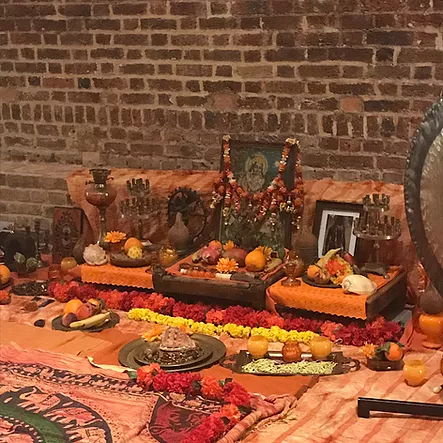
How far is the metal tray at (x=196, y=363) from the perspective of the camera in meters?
2.92

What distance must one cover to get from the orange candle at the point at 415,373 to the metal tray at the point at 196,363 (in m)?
0.68

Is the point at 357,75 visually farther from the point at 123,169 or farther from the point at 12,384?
the point at 12,384

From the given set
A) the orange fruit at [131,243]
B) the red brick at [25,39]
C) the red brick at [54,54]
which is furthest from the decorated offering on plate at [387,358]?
the red brick at [25,39]

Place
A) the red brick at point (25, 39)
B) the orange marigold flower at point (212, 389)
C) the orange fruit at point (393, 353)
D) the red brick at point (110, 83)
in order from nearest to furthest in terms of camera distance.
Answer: the orange marigold flower at point (212, 389) < the orange fruit at point (393, 353) < the red brick at point (110, 83) < the red brick at point (25, 39)

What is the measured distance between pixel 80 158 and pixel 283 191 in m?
1.34

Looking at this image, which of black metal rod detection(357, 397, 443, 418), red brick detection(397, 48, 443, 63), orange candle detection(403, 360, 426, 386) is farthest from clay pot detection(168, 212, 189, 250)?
black metal rod detection(357, 397, 443, 418)

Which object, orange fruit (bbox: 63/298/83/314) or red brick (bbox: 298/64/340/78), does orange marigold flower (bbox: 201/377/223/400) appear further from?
red brick (bbox: 298/64/340/78)

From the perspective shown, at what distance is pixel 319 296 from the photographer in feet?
10.7

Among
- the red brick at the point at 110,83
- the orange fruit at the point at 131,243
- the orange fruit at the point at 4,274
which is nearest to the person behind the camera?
the orange fruit at the point at 131,243

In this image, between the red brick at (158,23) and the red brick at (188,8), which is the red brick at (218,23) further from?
the red brick at (158,23)

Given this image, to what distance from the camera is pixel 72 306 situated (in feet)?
11.3

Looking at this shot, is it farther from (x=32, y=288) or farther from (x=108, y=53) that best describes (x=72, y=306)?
(x=108, y=53)

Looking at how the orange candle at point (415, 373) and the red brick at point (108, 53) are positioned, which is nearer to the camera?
the orange candle at point (415, 373)

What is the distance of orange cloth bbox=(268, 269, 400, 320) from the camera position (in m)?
3.18
